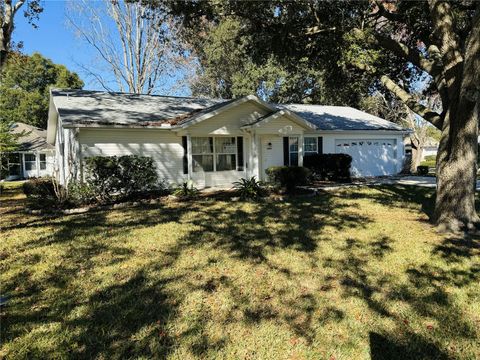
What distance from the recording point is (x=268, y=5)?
10.1 metres

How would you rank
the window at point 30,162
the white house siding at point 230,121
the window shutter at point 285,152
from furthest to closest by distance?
the window at point 30,162 → the window shutter at point 285,152 → the white house siding at point 230,121

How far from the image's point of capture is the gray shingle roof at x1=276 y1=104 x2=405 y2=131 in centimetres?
1903

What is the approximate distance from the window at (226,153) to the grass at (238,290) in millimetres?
7327

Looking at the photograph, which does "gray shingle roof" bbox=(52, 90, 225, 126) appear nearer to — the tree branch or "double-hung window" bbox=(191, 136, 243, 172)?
"double-hung window" bbox=(191, 136, 243, 172)

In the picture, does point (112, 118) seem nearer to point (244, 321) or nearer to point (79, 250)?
point (79, 250)

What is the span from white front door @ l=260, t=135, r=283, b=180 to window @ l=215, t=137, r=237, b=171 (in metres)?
1.44

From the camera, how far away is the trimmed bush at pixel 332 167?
55.5 ft

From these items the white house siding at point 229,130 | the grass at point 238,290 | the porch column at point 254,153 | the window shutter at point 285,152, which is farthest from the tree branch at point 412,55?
the window shutter at point 285,152

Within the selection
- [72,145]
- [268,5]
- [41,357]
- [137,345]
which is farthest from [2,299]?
[268,5]

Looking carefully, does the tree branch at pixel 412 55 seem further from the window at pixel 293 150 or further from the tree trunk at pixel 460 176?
the window at pixel 293 150

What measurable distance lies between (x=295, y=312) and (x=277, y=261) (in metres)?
1.52

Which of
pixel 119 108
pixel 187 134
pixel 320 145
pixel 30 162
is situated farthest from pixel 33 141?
pixel 320 145

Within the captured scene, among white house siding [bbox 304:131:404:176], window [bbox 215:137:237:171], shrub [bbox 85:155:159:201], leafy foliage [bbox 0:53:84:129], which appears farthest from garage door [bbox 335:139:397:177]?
leafy foliage [bbox 0:53:84:129]

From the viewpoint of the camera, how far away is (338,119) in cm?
2055
